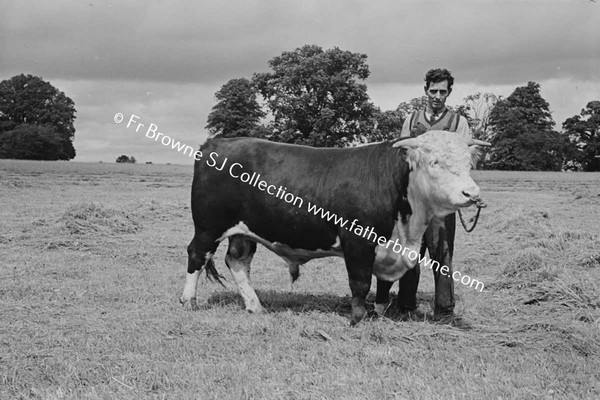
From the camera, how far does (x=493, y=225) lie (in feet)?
45.2

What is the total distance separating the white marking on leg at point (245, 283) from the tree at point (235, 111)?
34.8 meters

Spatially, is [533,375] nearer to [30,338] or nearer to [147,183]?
[30,338]

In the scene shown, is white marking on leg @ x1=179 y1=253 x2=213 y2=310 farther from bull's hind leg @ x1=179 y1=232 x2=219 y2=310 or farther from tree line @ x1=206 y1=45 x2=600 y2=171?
tree line @ x1=206 y1=45 x2=600 y2=171

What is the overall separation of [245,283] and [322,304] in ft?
2.92

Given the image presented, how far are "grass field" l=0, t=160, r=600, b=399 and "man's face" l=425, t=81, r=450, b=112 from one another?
209cm

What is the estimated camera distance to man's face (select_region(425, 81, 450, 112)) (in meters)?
6.54

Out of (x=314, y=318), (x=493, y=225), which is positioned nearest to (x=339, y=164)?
(x=314, y=318)

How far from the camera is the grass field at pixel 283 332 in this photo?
4617mm

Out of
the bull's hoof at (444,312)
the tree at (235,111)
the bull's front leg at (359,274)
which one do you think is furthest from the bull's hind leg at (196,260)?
the tree at (235,111)

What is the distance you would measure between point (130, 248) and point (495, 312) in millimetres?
6307

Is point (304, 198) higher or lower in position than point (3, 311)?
higher

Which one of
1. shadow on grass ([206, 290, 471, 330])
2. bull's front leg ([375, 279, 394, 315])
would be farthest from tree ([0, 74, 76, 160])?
bull's front leg ([375, 279, 394, 315])

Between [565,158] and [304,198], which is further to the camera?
[565,158]

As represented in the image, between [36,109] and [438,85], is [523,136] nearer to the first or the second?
[36,109]
